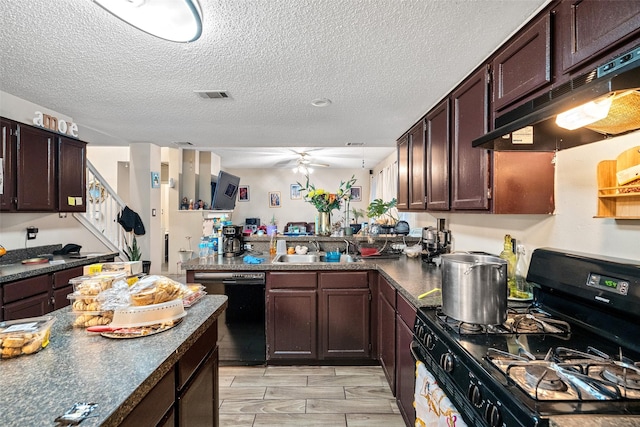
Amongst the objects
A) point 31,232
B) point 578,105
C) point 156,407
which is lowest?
point 156,407

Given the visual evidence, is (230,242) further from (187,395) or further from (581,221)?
(581,221)

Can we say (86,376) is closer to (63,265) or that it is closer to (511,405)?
(511,405)

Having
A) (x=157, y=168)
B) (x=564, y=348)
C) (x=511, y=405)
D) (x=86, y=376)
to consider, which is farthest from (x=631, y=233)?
(x=157, y=168)

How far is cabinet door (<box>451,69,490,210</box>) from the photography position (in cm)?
176

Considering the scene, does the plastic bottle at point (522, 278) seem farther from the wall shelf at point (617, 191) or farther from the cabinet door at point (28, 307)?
the cabinet door at point (28, 307)

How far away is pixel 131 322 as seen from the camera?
1.11 m

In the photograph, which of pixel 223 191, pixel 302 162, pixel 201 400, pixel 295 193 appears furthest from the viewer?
pixel 295 193

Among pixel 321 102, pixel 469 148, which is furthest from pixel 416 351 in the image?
pixel 321 102

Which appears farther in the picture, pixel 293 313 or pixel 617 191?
Answer: pixel 293 313

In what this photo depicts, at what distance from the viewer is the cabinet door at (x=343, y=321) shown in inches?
107

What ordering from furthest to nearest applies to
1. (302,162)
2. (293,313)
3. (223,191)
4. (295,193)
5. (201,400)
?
1. (295,193)
2. (302,162)
3. (223,191)
4. (293,313)
5. (201,400)

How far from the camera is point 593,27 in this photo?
1080 millimetres

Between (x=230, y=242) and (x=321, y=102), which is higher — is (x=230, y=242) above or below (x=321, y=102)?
below

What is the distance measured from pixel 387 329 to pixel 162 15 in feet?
7.78
